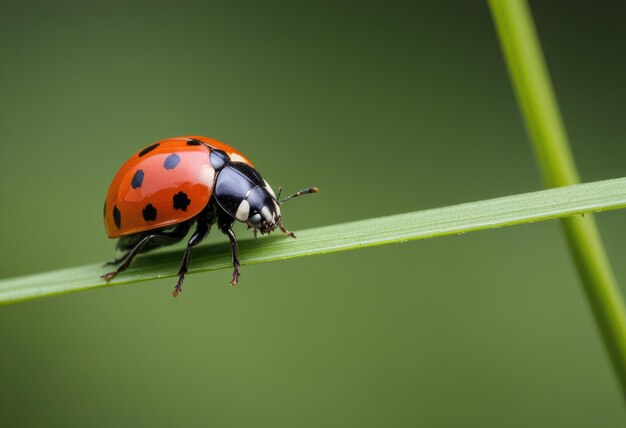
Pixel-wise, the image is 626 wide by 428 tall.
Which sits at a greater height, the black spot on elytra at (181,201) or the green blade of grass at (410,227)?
the black spot on elytra at (181,201)

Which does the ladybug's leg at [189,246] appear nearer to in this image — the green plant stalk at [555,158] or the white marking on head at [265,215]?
the white marking on head at [265,215]

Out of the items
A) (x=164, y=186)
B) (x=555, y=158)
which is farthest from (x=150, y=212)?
(x=555, y=158)

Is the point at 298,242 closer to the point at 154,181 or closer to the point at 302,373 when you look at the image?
the point at 154,181

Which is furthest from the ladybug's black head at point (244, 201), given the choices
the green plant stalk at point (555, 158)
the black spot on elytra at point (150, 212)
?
the green plant stalk at point (555, 158)

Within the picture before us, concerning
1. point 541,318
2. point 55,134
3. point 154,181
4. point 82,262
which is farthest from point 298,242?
point 55,134

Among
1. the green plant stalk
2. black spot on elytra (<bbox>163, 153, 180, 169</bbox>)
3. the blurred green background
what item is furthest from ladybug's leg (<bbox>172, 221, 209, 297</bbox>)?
the blurred green background

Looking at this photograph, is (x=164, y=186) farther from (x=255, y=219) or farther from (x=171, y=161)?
(x=255, y=219)
